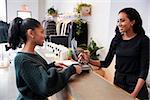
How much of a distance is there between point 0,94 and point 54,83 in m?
2.34

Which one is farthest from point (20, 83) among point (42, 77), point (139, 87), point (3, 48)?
point (3, 48)

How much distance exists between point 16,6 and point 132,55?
7.42 m

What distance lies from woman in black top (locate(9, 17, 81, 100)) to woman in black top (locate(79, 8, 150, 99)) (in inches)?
19.1

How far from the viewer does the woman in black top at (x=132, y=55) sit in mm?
1805

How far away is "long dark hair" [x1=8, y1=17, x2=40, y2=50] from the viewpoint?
5.13ft

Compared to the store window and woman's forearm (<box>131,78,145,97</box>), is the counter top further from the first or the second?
the store window

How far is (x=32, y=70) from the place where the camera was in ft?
4.60

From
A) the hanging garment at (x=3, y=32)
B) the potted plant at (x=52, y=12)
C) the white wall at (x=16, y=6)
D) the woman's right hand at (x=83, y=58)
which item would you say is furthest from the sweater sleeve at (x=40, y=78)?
the white wall at (x=16, y=6)

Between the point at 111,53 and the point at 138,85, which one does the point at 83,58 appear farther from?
the point at 138,85

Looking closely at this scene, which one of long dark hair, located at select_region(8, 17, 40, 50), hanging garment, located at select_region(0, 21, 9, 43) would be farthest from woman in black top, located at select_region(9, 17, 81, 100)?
hanging garment, located at select_region(0, 21, 9, 43)

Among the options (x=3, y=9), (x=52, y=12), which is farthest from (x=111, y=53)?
(x=3, y=9)

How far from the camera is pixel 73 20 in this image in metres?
5.26

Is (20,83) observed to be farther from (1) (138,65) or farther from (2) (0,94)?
(2) (0,94)

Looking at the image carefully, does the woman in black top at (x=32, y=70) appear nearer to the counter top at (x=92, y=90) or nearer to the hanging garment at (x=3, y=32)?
the counter top at (x=92, y=90)
